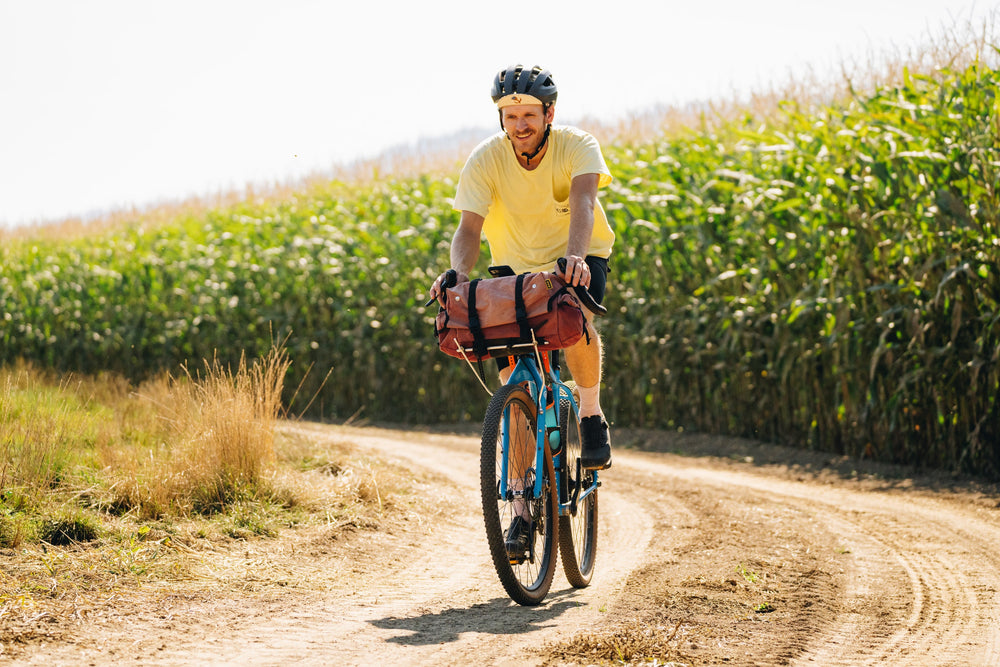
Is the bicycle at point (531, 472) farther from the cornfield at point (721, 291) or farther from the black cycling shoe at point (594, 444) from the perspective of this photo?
the cornfield at point (721, 291)

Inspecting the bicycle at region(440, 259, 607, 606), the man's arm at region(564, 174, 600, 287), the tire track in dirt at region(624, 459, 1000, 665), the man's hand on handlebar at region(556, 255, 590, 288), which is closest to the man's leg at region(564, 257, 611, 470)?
the bicycle at region(440, 259, 607, 606)

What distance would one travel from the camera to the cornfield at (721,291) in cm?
888

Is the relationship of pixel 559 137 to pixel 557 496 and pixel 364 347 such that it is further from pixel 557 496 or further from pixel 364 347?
pixel 364 347

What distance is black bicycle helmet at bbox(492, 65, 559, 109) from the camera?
4.70m

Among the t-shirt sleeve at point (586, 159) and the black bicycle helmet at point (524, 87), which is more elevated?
the black bicycle helmet at point (524, 87)

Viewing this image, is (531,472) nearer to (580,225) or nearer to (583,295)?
(583,295)

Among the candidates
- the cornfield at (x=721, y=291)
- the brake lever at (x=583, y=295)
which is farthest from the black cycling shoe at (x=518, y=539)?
the cornfield at (x=721, y=291)

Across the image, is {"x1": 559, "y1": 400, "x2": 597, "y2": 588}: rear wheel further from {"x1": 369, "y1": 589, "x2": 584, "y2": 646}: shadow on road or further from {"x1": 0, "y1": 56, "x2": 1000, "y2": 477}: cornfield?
{"x1": 0, "y1": 56, "x2": 1000, "y2": 477}: cornfield

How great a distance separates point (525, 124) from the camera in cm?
474

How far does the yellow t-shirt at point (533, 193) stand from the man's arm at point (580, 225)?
64 millimetres

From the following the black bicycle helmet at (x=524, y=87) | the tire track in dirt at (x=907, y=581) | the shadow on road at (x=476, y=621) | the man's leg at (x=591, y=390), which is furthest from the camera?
the man's leg at (x=591, y=390)

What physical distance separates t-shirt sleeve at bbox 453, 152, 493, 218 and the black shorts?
61cm

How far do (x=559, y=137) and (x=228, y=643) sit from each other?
281cm

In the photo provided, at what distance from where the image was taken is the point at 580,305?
14.8ft
